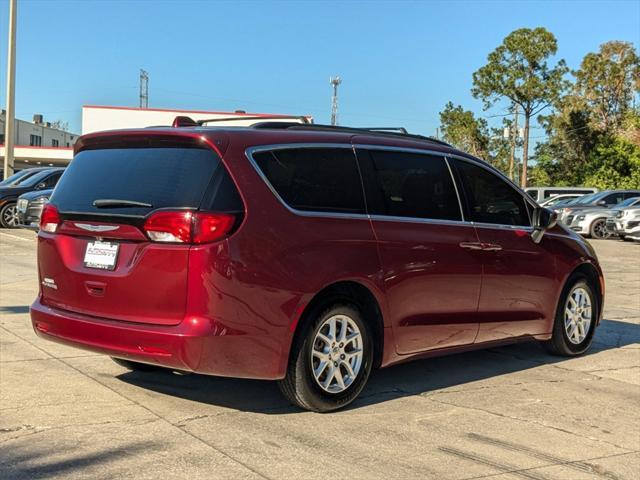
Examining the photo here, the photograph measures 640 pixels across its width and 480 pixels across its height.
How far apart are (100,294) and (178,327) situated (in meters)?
0.64

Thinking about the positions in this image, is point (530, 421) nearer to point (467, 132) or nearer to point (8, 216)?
point (8, 216)

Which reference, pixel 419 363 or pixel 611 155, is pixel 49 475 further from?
pixel 611 155

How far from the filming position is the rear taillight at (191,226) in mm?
4301

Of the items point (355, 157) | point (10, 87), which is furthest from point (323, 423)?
point (10, 87)

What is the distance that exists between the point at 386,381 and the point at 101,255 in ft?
8.16

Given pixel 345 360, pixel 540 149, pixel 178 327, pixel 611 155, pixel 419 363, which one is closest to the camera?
pixel 178 327

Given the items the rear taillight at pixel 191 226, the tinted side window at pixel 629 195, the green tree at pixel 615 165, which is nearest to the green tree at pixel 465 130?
the green tree at pixel 615 165

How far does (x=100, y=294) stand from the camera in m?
4.61

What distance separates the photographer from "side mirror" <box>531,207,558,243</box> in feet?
21.2

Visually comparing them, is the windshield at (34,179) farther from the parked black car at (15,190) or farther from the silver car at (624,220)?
the silver car at (624,220)

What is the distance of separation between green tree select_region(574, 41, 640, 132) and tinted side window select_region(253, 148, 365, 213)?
43.6 meters

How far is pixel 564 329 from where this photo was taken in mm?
6832

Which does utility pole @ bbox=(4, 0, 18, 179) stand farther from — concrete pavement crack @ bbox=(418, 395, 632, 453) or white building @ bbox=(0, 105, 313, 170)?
concrete pavement crack @ bbox=(418, 395, 632, 453)

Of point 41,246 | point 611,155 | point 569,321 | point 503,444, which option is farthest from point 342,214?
point 611,155
